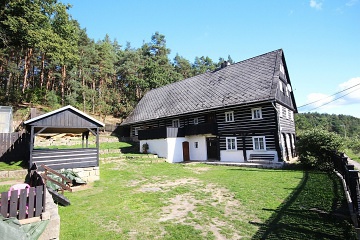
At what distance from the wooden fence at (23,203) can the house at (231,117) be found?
15.8 m

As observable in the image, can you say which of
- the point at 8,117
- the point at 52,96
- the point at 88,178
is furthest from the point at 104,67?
the point at 88,178

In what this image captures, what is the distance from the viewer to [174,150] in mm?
20891

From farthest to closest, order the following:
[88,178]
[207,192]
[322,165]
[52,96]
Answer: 1. [52,96]
2. [322,165]
3. [88,178]
4. [207,192]

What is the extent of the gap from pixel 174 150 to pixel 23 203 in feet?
55.8

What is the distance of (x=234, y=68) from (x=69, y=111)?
60.1 feet

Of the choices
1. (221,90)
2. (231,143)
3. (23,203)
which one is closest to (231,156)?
(231,143)

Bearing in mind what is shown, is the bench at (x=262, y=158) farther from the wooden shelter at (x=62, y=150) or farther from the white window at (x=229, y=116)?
the wooden shelter at (x=62, y=150)

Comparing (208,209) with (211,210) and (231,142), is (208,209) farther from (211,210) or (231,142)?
(231,142)

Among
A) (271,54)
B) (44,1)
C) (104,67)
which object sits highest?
(44,1)

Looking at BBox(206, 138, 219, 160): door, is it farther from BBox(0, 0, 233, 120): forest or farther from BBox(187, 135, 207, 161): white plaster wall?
BBox(0, 0, 233, 120): forest

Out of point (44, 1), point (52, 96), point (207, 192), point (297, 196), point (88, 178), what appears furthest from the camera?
point (52, 96)

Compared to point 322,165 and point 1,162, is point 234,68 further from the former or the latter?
point 1,162

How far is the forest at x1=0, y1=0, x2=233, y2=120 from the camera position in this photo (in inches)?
888

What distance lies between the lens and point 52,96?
1137 inches
